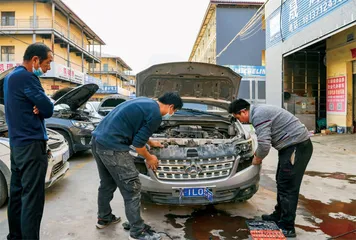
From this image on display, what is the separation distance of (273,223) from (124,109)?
1.96 meters

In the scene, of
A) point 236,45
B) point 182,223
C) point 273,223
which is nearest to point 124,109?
point 182,223

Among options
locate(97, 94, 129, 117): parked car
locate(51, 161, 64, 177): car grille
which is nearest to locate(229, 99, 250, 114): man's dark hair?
locate(51, 161, 64, 177): car grille

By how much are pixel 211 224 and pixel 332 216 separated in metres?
1.50

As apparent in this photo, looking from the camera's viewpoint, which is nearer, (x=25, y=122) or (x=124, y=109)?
(x=25, y=122)

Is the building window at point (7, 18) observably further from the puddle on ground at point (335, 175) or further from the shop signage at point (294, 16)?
the puddle on ground at point (335, 175)

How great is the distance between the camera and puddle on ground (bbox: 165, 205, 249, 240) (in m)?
2.90

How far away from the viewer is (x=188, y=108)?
4.98 meters

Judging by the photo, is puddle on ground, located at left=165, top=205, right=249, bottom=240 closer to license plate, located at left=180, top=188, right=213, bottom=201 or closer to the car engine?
license plate, located at left=180, top=188, right=213, bottom=201

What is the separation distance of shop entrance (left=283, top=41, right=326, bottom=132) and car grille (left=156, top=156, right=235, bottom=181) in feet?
Answer: 31.0

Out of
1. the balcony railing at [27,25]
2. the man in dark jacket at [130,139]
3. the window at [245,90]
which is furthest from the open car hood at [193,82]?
the balcony railing at [27,25]

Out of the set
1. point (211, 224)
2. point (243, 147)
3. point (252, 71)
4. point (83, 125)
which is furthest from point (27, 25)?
point (211, 224)

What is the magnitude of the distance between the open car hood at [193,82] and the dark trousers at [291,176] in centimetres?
176

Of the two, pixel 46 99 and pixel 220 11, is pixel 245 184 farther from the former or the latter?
pixel 220 11

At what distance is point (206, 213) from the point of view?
137 inches
